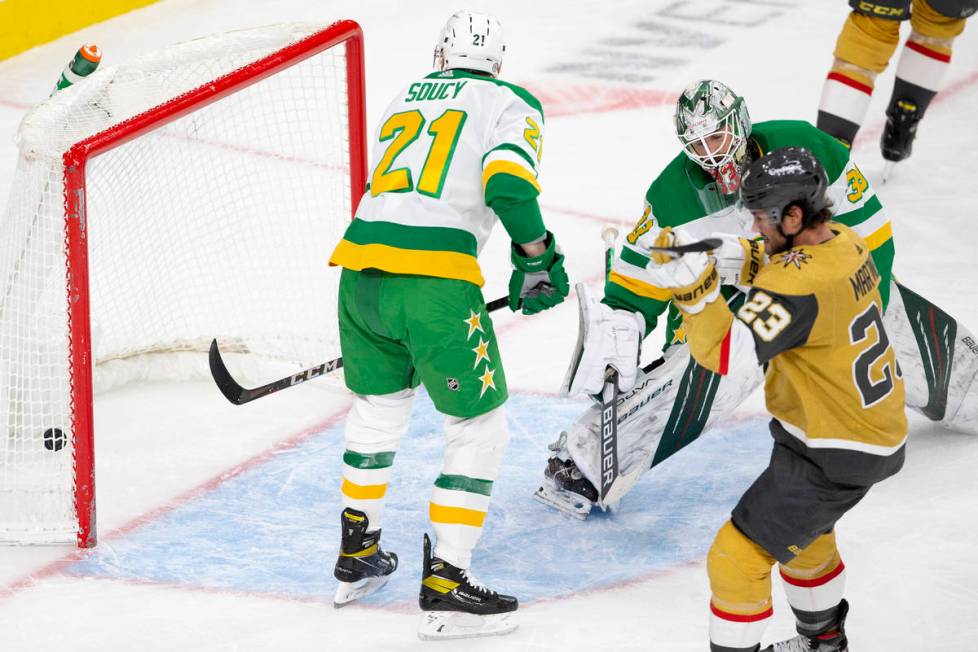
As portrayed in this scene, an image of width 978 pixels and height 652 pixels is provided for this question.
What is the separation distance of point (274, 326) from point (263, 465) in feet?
2.24

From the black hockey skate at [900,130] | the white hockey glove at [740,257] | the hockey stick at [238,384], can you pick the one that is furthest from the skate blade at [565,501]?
the black hockey skate at [900,130]

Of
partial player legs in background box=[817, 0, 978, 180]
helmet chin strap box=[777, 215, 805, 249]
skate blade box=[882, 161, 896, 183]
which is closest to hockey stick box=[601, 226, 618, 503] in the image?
helmet chin strap box=[777, 215, 805, 249]

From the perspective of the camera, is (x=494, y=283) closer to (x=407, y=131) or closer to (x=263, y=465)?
(x=263, y=465)

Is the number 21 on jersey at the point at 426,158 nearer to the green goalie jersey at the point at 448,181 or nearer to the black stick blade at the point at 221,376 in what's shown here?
the green goalie jersey at the point at 448,181

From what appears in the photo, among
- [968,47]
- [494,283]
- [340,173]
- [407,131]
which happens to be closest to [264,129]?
[340,173]

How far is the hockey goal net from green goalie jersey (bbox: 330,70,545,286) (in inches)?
27.1

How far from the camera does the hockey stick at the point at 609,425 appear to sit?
319cm

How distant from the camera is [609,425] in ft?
10.6

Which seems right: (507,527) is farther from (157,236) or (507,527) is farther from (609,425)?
(157,236)

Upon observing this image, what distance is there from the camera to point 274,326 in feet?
13.8

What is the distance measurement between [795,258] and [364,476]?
3.46ft

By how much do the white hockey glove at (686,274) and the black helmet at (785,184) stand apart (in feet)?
0.51

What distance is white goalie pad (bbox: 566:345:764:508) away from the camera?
10.6 ft

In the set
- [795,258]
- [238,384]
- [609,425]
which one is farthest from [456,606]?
[795,258]
